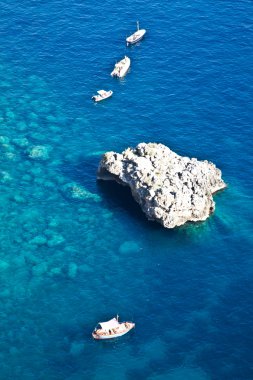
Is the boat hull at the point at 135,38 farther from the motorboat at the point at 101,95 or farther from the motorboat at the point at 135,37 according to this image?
the motorboat at the point at 101,95

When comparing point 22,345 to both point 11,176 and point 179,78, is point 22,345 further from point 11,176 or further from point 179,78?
point 179,78

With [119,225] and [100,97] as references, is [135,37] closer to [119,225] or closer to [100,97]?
[100,97]

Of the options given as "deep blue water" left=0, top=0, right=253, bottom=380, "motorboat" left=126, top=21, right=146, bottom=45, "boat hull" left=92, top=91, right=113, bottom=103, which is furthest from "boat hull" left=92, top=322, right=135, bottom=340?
"motorboat" left=126, top=21, right=146, bottom=45

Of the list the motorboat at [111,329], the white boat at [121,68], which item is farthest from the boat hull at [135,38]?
the motorboat at [111,329]

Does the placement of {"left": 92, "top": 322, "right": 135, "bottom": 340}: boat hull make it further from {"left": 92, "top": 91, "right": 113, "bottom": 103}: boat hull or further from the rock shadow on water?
{"left": 92, "top": 91, "right": 113, "bottom": 103}: boat hull

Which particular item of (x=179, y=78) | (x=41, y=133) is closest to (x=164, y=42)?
(x=179, y=78)
